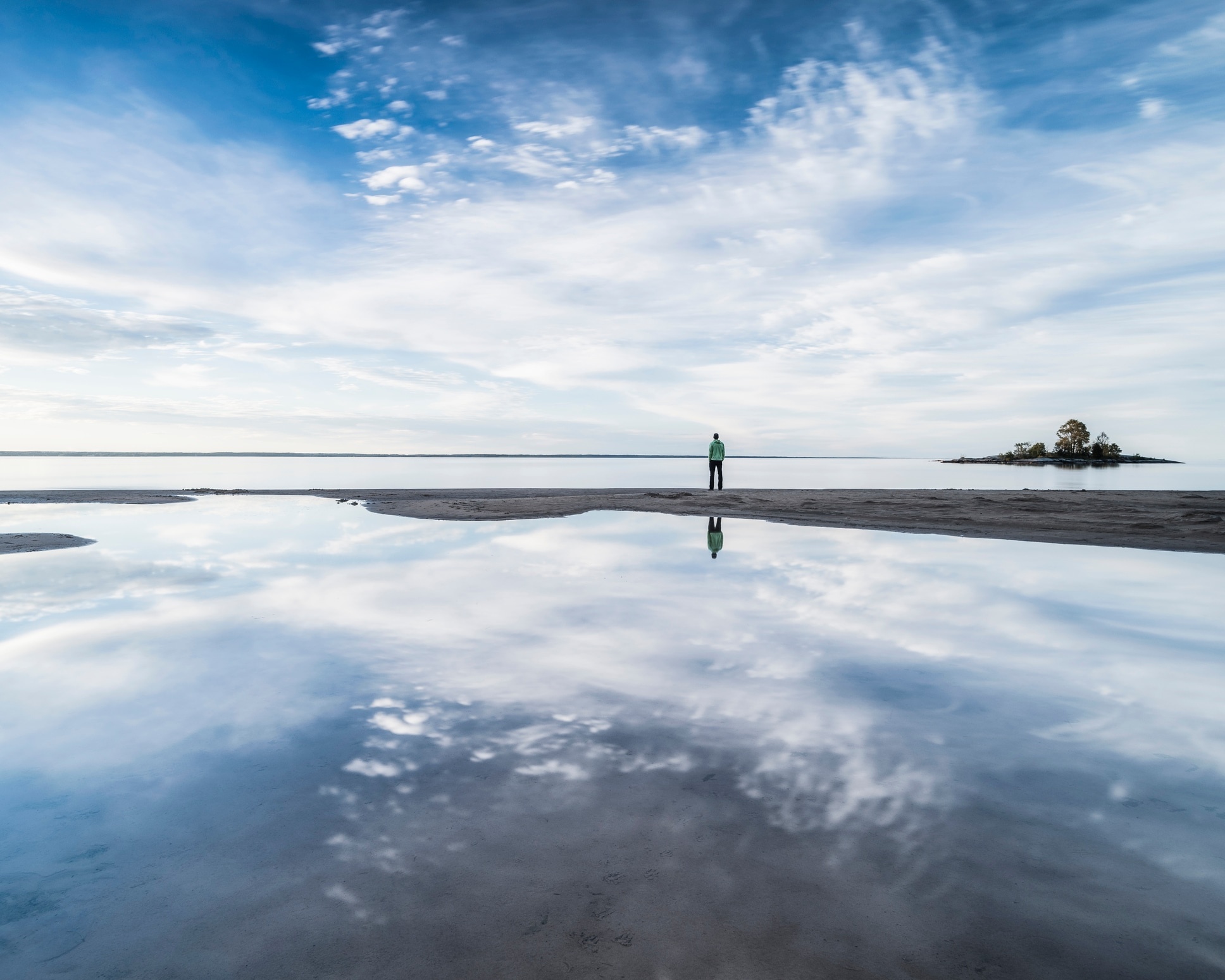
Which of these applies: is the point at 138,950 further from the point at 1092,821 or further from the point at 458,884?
the point at 1092,821

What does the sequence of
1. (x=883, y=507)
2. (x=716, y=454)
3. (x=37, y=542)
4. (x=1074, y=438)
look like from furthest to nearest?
(x=1074, y=438)
(x=716, y=454)
(x=883, y=507)
(x=37, y=542)

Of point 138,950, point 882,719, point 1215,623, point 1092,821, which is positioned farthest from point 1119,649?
point 138,950

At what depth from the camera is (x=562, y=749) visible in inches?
218

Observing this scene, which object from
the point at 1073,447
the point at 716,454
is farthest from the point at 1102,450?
the point at 716,454

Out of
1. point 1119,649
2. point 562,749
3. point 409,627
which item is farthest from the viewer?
point 409,627

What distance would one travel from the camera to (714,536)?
64.3 ft

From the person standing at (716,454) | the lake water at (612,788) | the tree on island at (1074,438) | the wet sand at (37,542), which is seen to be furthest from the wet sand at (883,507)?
the tree on island at (1074,438)

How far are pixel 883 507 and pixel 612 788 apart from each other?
25.6 meters

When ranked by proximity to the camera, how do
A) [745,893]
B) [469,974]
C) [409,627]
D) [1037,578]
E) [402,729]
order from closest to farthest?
[469,974] → [745,893] → [402,729] → [409,627] → [1037,578]

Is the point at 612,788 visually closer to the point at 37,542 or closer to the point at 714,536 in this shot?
the point at 714,536

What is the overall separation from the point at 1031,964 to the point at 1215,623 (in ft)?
30.5

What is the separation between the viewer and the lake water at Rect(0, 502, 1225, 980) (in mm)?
3299

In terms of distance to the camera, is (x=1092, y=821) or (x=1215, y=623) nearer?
(x=1092, y=821)

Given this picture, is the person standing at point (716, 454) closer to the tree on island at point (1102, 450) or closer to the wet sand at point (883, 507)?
the wet sand at point (883, 507)
